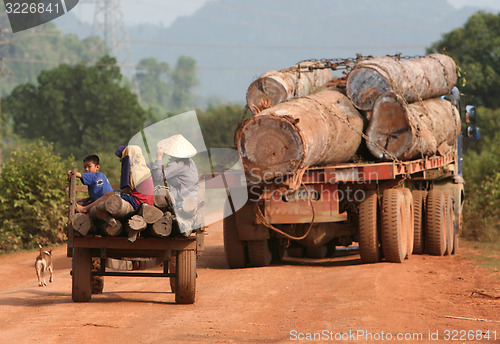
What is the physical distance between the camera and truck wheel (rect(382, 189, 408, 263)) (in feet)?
40.4

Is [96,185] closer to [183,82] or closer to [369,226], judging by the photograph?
[369,226]

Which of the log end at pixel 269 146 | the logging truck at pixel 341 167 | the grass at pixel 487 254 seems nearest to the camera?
the log end at pixel 269 146

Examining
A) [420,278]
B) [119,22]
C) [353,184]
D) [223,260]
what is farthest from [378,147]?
[119,22]

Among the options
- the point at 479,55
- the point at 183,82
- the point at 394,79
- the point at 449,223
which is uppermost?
the point at 183,82

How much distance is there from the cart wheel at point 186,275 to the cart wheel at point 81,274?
1000 mm

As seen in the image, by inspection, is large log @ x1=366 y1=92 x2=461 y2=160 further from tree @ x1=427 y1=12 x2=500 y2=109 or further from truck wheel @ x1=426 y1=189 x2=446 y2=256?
tree @ x1=427 y1=12 x2=500 y2=109

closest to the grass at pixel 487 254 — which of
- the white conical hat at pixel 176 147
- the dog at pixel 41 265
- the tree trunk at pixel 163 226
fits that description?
the white conical hat at pixel 176 147

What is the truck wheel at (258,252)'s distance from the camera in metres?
12.6

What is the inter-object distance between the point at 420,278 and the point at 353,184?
6.45ft

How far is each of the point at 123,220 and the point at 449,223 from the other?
8640mm

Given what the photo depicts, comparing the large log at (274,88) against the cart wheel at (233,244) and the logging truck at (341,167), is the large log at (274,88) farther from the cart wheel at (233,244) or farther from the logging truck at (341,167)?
the cart wheel at (233,244)

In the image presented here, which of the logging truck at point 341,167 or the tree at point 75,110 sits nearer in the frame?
the logging truck at point 341,167

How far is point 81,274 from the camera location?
8742mm

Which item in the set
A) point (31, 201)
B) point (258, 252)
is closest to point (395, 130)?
point (258, 252)
